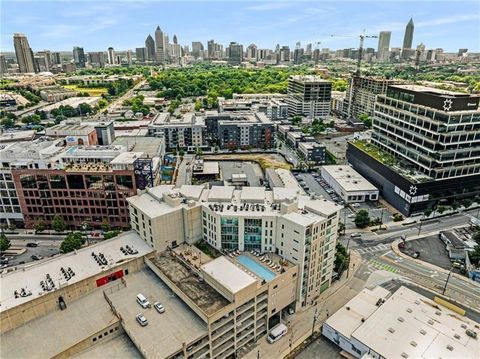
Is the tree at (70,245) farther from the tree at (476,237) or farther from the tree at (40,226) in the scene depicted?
the tree at (476,237)

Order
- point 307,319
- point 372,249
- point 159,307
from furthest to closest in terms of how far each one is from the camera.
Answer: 1. point 372,249
2. point 307,319
3. point 159,307

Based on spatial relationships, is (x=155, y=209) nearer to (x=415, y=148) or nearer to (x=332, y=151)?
(x=415, y=148)

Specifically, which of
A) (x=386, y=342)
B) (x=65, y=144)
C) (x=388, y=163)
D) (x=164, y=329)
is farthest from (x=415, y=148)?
(x=65, y=144)

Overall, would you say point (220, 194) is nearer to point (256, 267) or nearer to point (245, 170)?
point (256, 267)

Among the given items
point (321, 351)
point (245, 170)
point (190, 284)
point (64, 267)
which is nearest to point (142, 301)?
point (190, 284)

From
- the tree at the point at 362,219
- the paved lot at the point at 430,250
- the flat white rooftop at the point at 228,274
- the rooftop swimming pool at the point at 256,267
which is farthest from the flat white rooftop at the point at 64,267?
the paved lot at the point at 430,250

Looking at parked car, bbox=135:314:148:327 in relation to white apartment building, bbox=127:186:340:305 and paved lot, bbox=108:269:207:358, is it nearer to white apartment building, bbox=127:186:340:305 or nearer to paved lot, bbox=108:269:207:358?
paved lot, bbox=108:269:207:358
